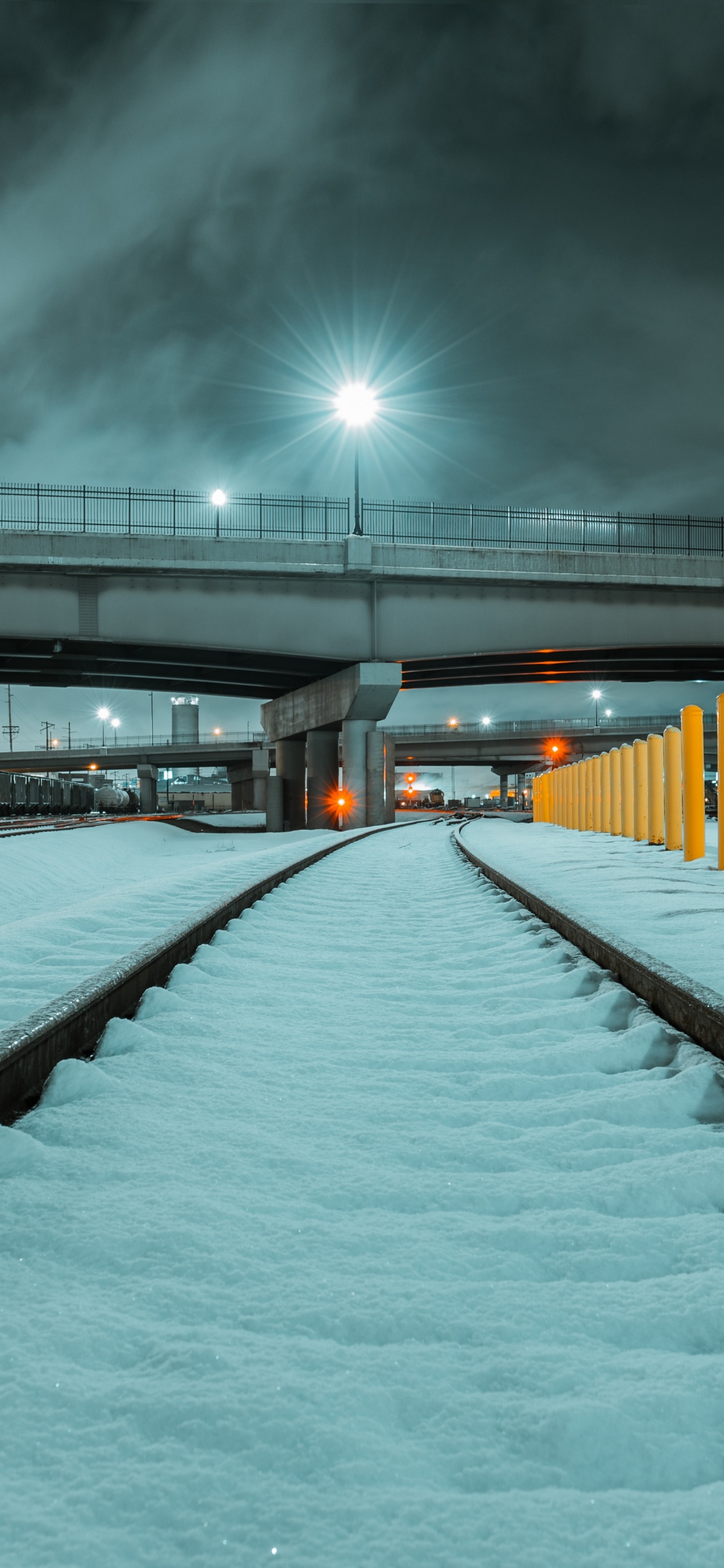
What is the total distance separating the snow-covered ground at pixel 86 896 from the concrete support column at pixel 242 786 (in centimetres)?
6997

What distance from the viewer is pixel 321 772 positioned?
1689 inches

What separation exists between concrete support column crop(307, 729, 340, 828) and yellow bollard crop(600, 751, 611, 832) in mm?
22446

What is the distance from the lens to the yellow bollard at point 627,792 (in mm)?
17156

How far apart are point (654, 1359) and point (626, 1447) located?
0.24 m

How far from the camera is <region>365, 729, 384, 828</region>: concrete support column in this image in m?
37.6

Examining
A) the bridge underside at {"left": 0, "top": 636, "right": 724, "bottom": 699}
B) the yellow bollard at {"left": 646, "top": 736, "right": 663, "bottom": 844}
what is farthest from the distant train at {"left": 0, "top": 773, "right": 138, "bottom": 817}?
the yellow bollard at {"left": 646, "top": 736, "right": 663, "bottom": 844}

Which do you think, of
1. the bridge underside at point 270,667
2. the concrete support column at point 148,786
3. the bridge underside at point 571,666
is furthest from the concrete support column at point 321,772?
the concrete support column at point 148,786

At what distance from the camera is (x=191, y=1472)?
141 cm

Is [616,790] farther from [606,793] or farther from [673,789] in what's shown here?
[673,789]

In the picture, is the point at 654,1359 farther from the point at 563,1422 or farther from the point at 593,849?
the point at 593,849

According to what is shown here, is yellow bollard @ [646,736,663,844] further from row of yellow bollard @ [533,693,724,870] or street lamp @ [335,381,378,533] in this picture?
street lamp @ [335,381,378,533]

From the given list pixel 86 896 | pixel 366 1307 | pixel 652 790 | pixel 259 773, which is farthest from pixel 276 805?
pixel 366 1307

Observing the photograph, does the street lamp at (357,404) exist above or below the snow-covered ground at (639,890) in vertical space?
above

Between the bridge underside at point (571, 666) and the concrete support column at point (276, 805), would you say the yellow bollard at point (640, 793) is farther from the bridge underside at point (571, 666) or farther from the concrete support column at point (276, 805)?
the concrete support column at point (276, 805)
